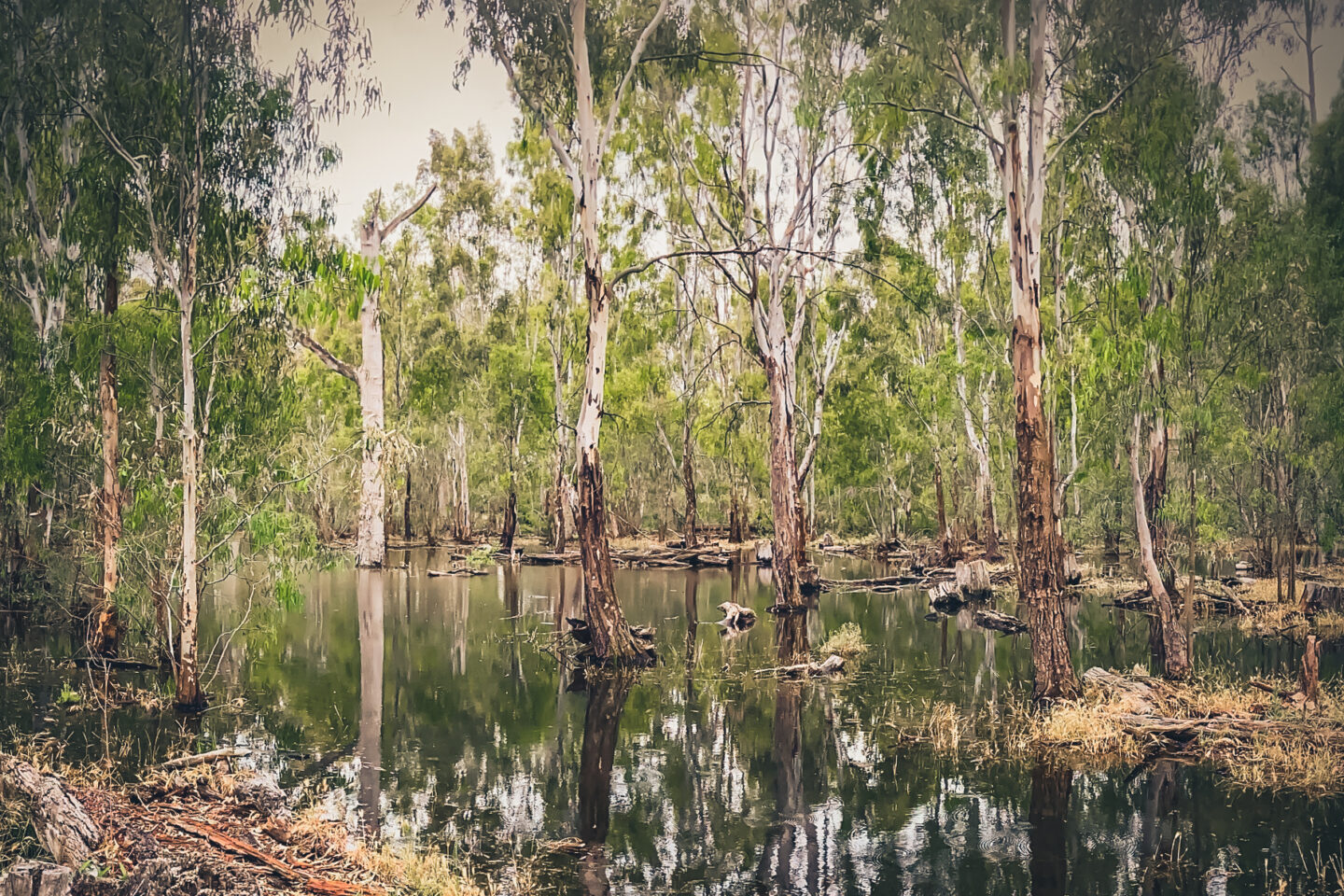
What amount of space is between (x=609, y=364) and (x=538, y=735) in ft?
119

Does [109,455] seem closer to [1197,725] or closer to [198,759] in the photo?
[198,759]

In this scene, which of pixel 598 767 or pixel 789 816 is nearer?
pixel 789 816

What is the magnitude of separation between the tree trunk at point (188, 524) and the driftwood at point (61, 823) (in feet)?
17.2

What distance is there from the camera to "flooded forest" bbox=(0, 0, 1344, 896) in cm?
806

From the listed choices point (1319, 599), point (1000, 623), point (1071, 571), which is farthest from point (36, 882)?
point (1071, 571)

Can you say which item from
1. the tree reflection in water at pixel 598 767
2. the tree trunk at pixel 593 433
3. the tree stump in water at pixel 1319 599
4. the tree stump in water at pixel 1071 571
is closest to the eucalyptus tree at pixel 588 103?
the tree trunk at pixel 593 433

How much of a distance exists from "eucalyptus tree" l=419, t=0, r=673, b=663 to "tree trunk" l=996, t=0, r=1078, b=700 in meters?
6.48

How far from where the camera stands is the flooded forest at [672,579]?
806 cm

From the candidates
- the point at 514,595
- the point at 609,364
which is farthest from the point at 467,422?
the point at 514,595

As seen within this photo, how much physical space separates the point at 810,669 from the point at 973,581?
1224cm

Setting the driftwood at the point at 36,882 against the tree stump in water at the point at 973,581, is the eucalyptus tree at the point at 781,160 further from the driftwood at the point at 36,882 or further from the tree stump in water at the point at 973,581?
the driftwood at the point at 36,882

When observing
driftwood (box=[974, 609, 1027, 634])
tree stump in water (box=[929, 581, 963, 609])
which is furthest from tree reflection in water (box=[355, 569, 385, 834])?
tree stump in water (box=[929, 581, 963, 609])

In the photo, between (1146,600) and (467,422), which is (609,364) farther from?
(1146,600)

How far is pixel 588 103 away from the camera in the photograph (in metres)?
16.9
